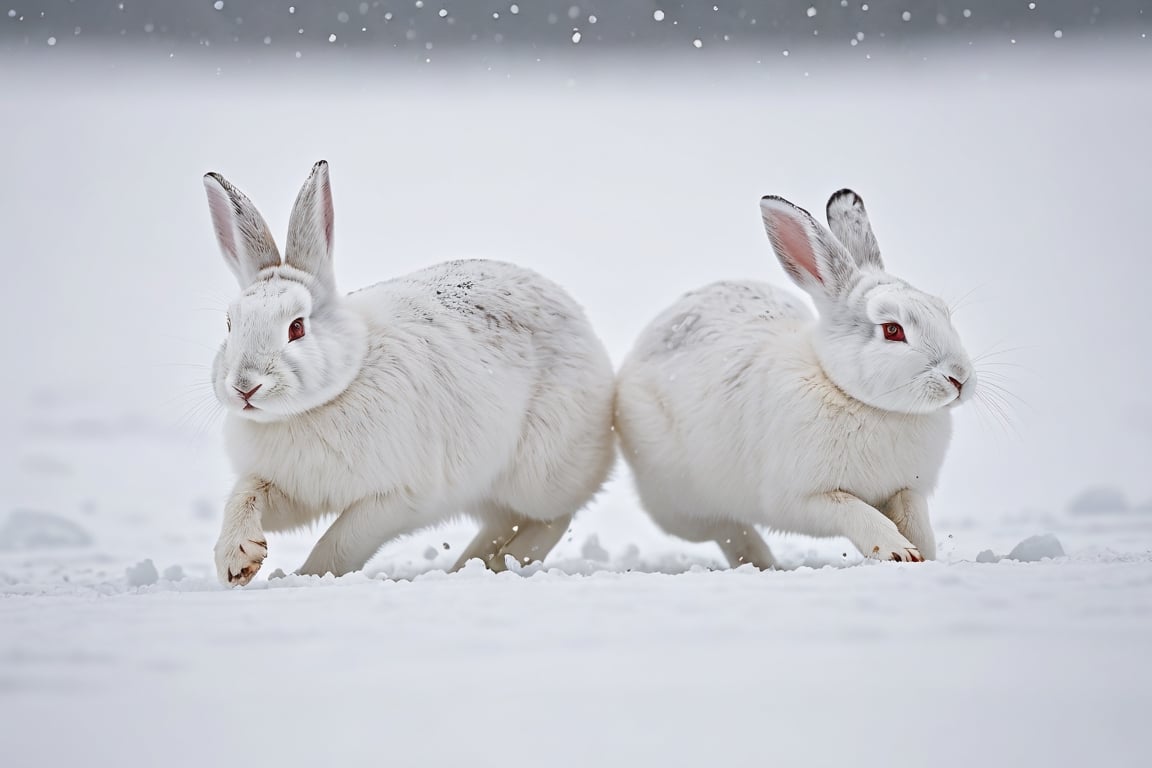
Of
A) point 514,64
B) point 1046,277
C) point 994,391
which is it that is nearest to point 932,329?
point 994,391

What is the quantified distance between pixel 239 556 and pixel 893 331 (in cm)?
224

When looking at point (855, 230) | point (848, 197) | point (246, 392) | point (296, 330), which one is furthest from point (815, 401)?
point (246, 392)

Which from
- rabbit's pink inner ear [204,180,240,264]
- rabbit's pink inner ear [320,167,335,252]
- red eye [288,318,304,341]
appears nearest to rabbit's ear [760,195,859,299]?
rabbit's pink inner ear [320,167,335,252]

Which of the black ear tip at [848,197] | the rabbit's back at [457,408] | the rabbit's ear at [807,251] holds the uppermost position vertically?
the black ear tip at [848,197]

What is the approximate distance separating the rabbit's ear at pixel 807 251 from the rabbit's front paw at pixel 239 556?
2081mm

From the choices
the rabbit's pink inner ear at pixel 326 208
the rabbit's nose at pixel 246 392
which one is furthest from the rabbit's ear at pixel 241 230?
the rabbit's nose at pixel 246 392

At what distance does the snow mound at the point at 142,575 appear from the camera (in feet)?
12.1

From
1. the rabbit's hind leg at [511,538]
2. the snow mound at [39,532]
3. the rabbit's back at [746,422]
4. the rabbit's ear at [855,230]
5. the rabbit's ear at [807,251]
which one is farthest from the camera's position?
the snow mound at [39,532]

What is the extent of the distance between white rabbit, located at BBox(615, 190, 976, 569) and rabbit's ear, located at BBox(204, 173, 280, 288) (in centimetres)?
151

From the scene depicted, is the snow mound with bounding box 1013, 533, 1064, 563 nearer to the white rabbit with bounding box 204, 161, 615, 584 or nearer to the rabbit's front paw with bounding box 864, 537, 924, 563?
the rabbit's front paw with bounding box 864, 537, 924, 563

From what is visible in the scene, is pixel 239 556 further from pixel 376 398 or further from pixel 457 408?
pixel 457 408

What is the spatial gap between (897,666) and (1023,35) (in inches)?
264

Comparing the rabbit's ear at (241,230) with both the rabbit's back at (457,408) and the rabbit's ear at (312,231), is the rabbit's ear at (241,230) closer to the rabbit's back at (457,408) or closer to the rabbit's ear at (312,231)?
the rabbit's ear at (312,231)

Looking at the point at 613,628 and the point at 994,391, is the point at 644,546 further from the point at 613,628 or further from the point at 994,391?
the point at 613,628
